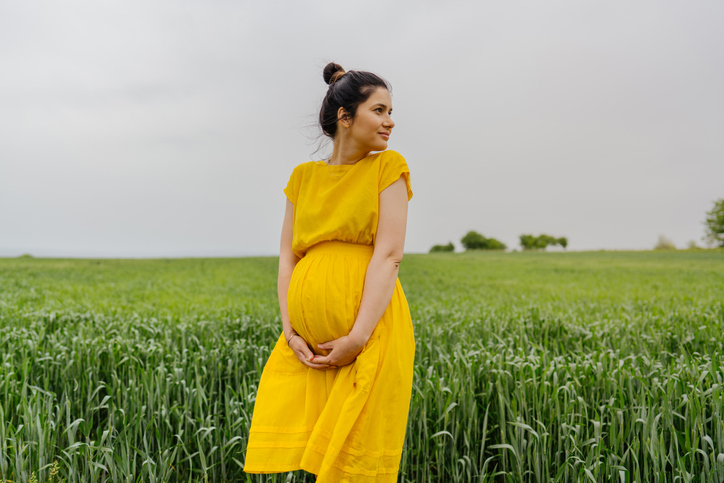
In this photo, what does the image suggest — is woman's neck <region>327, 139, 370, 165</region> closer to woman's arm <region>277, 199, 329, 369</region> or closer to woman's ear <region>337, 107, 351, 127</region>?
woman's ear <region>337, 107, 351, 127</region>

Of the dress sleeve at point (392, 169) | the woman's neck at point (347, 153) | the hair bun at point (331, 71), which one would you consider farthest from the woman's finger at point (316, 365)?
the hair bun at point (331, 71)

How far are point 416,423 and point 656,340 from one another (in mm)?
3647

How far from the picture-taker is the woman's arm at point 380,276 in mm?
1613

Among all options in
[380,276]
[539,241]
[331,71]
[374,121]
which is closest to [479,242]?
[539,241]

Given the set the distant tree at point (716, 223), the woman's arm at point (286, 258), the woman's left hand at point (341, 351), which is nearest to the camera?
the woman's left hand at point (341, 351)

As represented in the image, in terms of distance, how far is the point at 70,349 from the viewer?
14.8 ft

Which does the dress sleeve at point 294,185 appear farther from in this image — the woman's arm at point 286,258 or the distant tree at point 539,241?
the distant tree at point 539,241

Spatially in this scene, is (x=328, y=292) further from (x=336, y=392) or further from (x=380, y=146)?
(x=380, y=146)

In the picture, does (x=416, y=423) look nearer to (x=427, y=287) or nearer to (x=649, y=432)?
(x=649, y=432)

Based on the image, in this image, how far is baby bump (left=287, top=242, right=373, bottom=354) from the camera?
170 cm

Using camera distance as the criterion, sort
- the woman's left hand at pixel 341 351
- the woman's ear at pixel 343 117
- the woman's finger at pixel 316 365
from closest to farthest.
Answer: the woman's left hand at pixel 341 351
the woman's finger at pixel 316 365
the woman's ear at pixel 343 117

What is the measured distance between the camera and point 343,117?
6.03 feet

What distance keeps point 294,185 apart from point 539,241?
220ft

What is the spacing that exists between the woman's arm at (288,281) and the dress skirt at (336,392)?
4 centimetres
